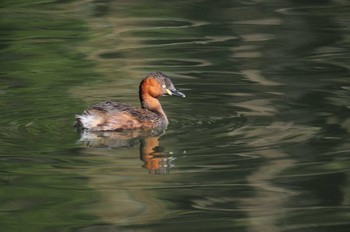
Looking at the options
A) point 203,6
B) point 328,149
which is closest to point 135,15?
point 203,6

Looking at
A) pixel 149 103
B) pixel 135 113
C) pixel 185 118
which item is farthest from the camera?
pixel 149 103

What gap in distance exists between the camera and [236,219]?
301 inches

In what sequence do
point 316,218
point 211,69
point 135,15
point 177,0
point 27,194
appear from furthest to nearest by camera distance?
point 177,0
point 135,15
point 211,69
point 27,194
point 316,218

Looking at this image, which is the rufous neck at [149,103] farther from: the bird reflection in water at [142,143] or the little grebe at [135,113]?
the bird reflection in water at [142,143]

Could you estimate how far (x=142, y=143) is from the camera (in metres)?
9.78

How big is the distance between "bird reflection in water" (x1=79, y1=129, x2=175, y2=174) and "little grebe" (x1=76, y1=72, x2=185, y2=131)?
2.5 inches

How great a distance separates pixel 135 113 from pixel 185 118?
464 mm

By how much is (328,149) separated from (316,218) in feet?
5.32

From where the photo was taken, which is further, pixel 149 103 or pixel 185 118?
pixel 149 103

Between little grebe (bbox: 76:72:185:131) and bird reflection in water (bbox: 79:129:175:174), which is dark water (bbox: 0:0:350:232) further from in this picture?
little grebe (bbox: 76:72:185:131)

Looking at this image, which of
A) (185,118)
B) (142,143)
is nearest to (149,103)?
(185,118)

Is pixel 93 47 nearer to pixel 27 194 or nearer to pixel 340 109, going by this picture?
pixel 340 109

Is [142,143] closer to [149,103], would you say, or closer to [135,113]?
[135,113]

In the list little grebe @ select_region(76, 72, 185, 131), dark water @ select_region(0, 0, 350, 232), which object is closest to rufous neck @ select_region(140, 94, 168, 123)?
little grebe @ select_region(76, 72, 185, 131)
